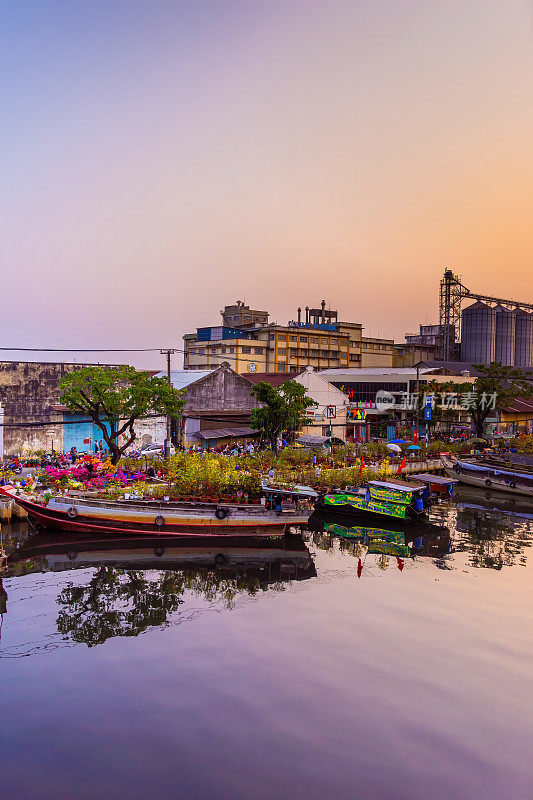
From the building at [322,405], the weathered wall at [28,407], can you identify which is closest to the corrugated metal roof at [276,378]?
the building at [322,405]

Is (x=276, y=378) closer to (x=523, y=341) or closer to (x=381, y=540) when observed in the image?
(x=381, y=540)

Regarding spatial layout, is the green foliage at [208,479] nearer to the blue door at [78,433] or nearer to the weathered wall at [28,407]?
the blue door at [78,433]

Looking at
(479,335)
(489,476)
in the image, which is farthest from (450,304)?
(489,476)

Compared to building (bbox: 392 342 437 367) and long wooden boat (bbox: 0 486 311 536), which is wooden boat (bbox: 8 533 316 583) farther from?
building (bbox: 392 342 437 367)

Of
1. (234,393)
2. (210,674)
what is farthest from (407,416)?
(210,674)

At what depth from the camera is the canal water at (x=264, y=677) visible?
13125mm

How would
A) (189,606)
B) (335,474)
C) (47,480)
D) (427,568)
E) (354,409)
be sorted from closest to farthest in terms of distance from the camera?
1. (189,606)
2. (427,568)
3. (47,480)
4. (335,474)
5. (354,409)

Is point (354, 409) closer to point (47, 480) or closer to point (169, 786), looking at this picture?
point (47, 480)

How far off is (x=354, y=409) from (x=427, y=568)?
37725mm

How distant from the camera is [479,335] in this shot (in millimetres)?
101250

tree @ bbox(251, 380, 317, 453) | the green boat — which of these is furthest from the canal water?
tree @ bbox(251, 380, 317, 453)

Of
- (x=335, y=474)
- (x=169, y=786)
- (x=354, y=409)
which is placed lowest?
(x=169, y=786)

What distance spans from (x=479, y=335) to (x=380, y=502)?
Result: 2870 inches

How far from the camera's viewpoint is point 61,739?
46.6ft
